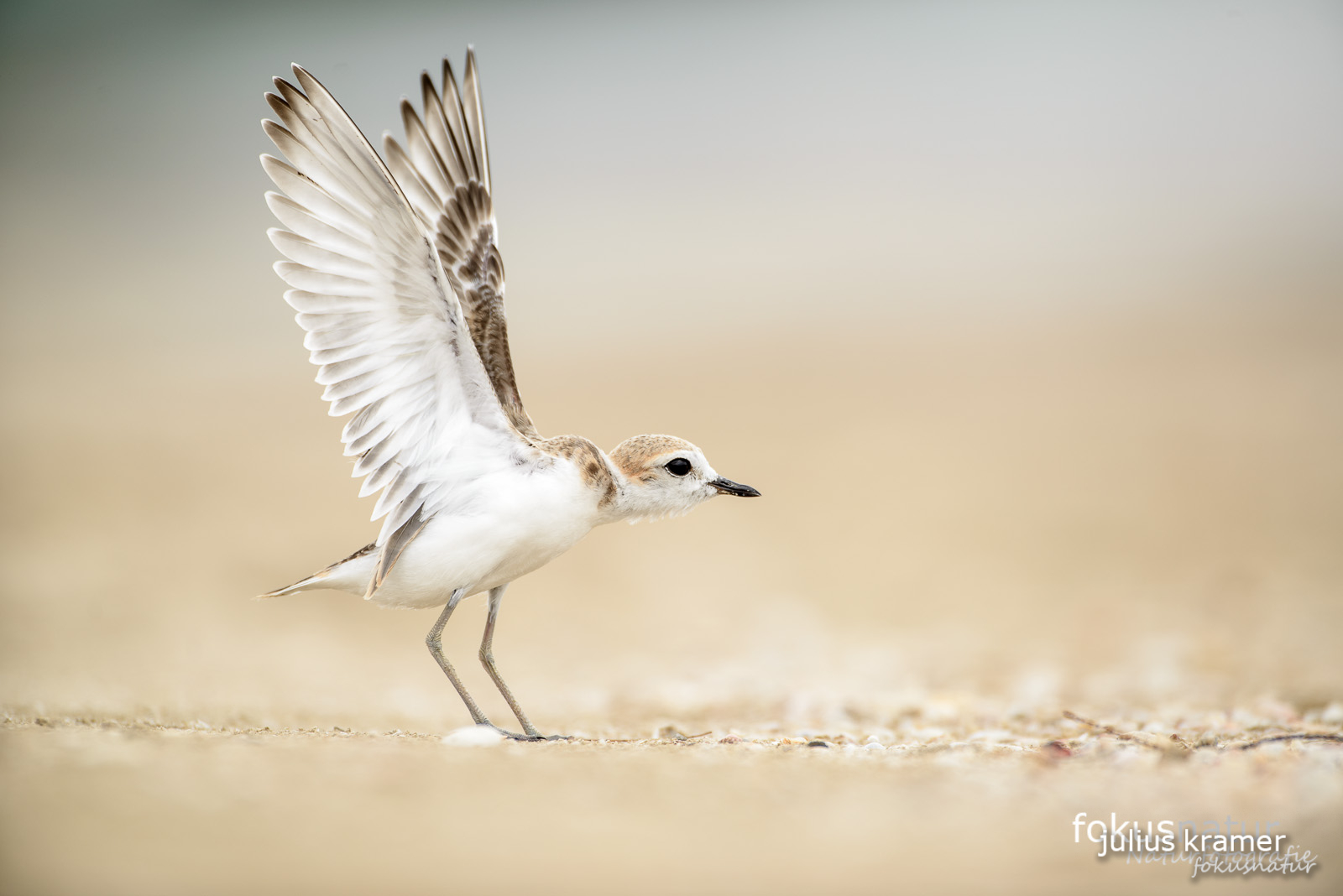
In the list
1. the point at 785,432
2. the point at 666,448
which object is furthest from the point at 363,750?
the point at 785,432

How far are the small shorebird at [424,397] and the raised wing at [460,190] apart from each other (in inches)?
0.5

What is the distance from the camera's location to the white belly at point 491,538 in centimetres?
504

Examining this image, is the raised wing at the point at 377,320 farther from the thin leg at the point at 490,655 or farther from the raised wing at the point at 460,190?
the thin leg at the point at 490,655

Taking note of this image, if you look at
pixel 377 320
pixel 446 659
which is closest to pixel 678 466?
pixel 446 659

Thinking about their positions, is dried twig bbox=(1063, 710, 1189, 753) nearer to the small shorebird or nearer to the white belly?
the small shorebird

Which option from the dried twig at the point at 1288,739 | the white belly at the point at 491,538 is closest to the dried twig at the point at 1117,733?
the dried twig at the point at 1288,739

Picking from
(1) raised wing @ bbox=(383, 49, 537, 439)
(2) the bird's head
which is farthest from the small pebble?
(1) raised wing @ bbox=(383, 49, 537, 439)

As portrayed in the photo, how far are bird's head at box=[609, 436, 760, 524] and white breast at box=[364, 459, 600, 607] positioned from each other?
0.42m

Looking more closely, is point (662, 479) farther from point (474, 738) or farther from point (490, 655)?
point (474, 738)

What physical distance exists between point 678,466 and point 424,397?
4.66 ft

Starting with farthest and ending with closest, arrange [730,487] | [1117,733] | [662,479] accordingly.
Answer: [730,487]
[662,479]
[1117,733]

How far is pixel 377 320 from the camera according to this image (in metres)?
4.95

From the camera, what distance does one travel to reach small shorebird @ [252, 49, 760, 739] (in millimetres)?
4789

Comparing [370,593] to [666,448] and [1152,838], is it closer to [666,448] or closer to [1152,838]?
[666,448]
